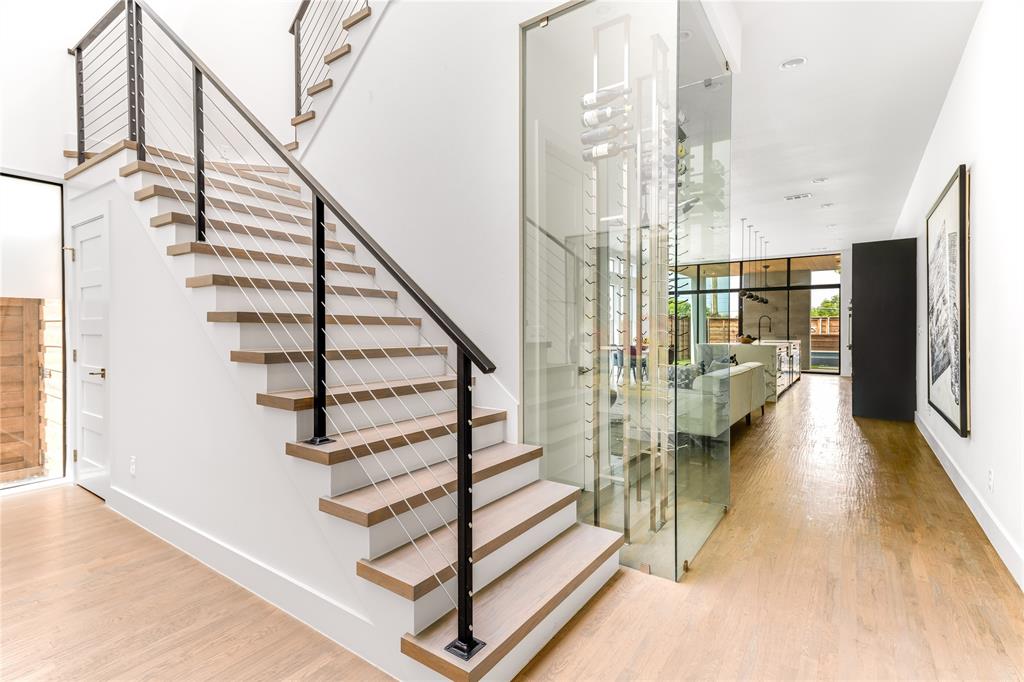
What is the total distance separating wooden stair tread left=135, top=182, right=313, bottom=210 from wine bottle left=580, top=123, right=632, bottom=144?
5.28ft

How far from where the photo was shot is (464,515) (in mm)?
1625

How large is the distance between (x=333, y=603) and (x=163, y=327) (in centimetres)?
182

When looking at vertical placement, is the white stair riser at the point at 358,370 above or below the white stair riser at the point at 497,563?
above

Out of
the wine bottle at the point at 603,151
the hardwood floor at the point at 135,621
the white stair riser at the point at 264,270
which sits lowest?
the hardwood floor at the point at 135,621

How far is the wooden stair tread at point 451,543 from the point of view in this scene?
5.69 ft

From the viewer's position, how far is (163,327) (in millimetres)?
2826

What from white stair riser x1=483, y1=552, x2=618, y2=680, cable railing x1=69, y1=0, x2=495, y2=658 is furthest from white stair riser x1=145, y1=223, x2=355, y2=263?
white stair riser x1=483, y1=552, x2=618, y2=680

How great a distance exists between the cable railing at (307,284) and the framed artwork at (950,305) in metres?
3.21

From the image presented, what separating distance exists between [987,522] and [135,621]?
165 inches

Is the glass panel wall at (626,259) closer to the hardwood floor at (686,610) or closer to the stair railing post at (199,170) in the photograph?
the hardwood floor at (686,610)

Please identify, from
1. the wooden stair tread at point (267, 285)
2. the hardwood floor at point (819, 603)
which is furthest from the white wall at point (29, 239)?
the hardwood floor at point (819, 603)

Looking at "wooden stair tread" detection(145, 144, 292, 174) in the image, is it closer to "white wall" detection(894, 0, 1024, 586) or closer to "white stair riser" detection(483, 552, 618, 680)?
"white stair riser" detection(483, 552, 618, 680)

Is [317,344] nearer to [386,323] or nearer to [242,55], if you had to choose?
[386,323]

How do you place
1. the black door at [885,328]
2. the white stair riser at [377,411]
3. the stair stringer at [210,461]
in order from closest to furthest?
1. the stair stringer at [210,461]
2. the white stair riser at [377,411]
3. the black door at [885,328]
